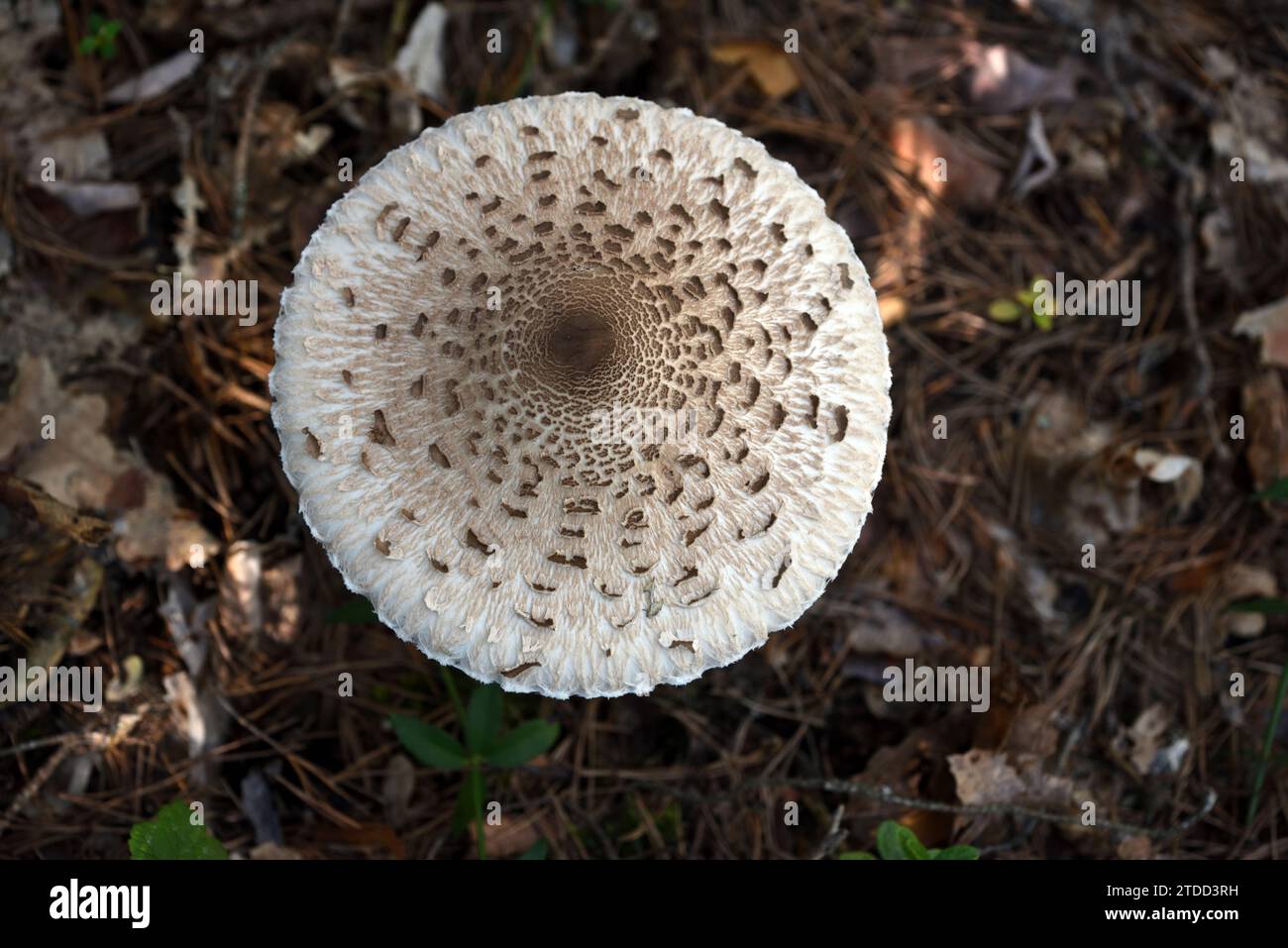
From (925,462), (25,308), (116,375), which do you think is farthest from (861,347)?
(25,308)

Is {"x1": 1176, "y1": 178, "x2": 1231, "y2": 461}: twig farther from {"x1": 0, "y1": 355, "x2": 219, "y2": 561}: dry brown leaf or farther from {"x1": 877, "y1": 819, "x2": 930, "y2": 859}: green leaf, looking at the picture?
{"x1": 0, "y1": 355, "x2": 219, "y2": 561}: dry brown leaf

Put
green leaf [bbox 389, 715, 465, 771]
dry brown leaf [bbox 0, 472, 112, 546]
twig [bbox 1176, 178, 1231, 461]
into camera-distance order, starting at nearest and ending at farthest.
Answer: green leaf [bbox 389, 715, 465, 771] → dry brown leaf [bbox 0, 472, 112, 546] → twig [bbox 1176, 178, 1231, 461]

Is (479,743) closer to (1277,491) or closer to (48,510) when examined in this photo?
(48,510)

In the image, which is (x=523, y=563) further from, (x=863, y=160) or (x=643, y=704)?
(x=863, y=160)

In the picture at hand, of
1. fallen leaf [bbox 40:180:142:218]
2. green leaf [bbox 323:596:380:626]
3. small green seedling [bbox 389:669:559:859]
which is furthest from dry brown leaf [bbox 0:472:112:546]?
small green seedling [bbox 389:669:559:859]

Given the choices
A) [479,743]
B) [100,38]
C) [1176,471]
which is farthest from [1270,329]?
[100,38]
